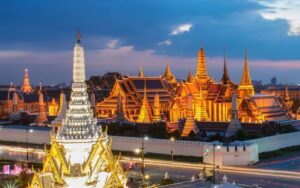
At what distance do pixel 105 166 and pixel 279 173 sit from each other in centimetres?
1581

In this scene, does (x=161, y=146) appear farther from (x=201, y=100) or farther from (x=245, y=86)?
(x=245, y=86)

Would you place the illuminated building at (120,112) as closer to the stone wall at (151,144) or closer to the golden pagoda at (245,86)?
the stone wall at (151,144)

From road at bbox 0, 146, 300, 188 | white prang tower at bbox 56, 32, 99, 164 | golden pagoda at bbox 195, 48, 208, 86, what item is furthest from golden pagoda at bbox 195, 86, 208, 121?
white prang tower at bbox 56, 32, 99, 164

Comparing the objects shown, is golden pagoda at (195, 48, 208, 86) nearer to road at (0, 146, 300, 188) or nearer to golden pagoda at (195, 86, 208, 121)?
golden pagoda at (195, 86, 208, 121)

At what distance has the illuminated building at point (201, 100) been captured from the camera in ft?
182

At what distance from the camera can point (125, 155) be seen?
4147 centimetres

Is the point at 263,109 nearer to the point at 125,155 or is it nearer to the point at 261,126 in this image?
the point at 261,126

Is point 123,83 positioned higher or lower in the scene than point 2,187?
higher

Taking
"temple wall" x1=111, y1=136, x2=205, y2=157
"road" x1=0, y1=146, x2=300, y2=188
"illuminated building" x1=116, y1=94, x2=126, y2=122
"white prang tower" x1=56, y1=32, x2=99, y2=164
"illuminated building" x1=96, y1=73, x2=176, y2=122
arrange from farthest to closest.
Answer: "illuminated building" x1=96, y1=73, x2=176, y2=122 < "illuminated building" x1=116, y1=94, x2=126, y2=122 < "temple wall" x1=111, y1=136, x2=205, y2=157 < "road" x1=0, y1=146, x2=300, y2=188 < "white prang tower" x1=56, y1=32, x2=99, y2=164

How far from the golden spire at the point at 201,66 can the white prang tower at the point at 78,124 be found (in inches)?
1564

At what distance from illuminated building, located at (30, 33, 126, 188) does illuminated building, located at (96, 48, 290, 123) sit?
30.4 meters

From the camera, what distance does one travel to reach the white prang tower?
65.5 ft

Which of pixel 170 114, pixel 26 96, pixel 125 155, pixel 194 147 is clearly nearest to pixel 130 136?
pixel 125 155

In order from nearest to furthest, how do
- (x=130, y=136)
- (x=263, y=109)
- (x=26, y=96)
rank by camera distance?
(x=130, y=136), (x=263, y=109), (x=26, y=96)
